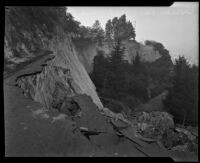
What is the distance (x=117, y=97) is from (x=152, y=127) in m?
3.53

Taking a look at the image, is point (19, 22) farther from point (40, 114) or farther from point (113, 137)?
point (113, 137)

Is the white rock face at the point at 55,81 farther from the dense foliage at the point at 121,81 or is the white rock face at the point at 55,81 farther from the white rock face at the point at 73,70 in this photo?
the dense foliage at the point at 121,81

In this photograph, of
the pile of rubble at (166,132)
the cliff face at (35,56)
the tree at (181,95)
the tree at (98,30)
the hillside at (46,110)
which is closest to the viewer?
the hillside at (46,110)

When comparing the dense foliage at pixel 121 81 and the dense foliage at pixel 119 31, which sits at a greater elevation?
the dense foliage at pixel 119 31

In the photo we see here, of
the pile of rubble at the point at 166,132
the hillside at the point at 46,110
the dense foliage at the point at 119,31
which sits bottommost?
the pile of rubble at the point at 166,132

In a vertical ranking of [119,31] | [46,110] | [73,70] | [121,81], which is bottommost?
[46,110]

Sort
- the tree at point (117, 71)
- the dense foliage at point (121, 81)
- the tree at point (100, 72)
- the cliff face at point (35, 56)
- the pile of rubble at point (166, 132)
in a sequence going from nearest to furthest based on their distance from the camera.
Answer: the cliff face at point (35, 56)
the pile of rubble at point (166, 132)
the tree at point (117, 71)
the dense foliage at point (121, 81)
the tree at point (100, 72)

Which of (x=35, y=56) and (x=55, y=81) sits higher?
(x=35, y=56)

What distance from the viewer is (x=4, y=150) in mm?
3705

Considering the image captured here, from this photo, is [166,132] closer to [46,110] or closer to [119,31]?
[119,31]

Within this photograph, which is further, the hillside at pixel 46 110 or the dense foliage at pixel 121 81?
the dense foliage at pixel 121 81

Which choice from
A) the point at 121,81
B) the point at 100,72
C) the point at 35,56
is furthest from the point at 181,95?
the point at 35,56

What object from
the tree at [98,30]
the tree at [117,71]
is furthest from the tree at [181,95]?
the tree at [98,30]
